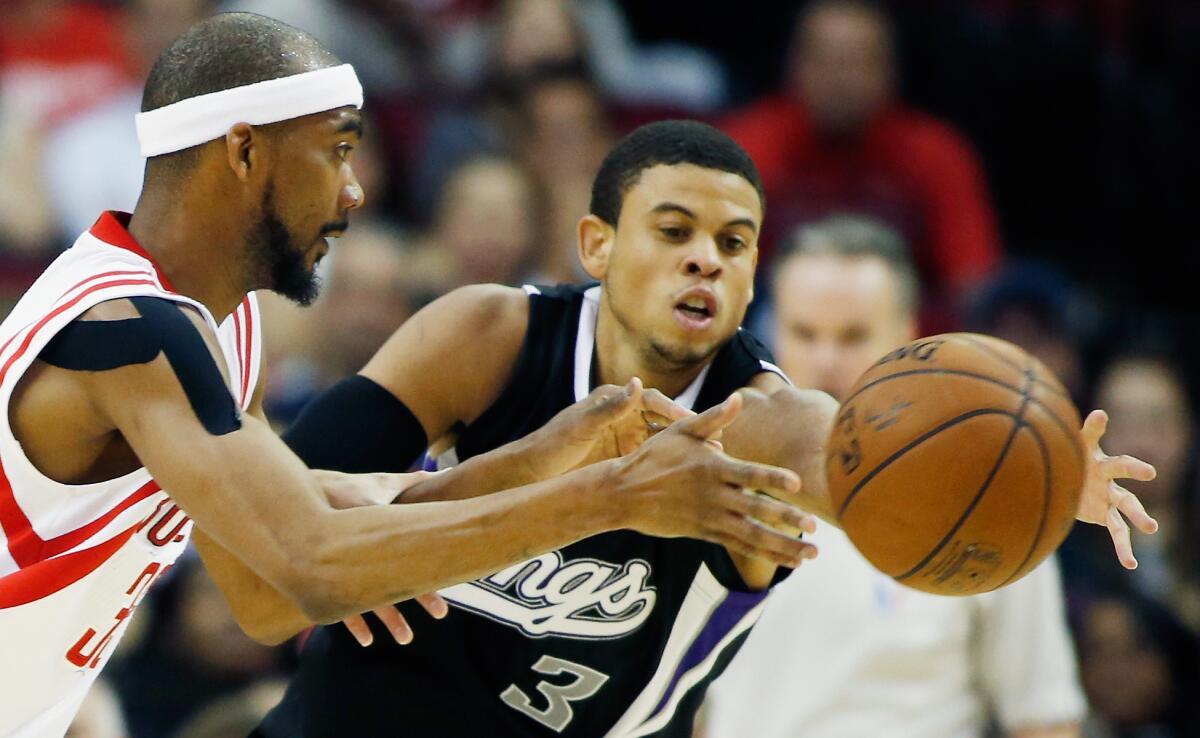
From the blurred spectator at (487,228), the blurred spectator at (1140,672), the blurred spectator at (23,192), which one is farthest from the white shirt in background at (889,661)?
the blurred spectator at (23,192)

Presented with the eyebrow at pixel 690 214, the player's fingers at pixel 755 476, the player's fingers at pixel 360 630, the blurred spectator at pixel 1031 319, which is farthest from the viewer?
the blurred spectator at pixel 1031 319

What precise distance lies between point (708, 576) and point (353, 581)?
128 cm

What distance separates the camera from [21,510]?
3770mm

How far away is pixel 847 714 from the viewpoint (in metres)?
5.82

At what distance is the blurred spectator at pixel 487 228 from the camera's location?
28.6 feet

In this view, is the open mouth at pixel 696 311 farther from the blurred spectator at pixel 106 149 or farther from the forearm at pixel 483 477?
the blurred spectator at pixel 106 149

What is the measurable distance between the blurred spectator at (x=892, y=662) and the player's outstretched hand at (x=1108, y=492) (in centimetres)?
176

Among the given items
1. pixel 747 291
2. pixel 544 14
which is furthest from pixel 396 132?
pixel 747 291

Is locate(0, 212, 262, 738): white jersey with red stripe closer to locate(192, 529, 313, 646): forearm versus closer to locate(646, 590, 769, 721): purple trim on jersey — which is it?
locate(192, 529, 313, 646): forearm

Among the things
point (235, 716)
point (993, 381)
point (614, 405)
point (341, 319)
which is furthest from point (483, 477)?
point (341, 319)

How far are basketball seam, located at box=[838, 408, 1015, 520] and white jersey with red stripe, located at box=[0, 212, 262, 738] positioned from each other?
1.41 meters

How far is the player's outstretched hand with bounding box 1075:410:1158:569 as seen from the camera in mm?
4055

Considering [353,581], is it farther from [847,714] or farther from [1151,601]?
[1151,601]

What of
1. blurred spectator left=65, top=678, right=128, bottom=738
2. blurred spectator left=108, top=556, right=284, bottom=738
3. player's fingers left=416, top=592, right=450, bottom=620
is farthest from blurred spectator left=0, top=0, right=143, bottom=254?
player's fingers left=416, top=592, right=450, bottom=620
